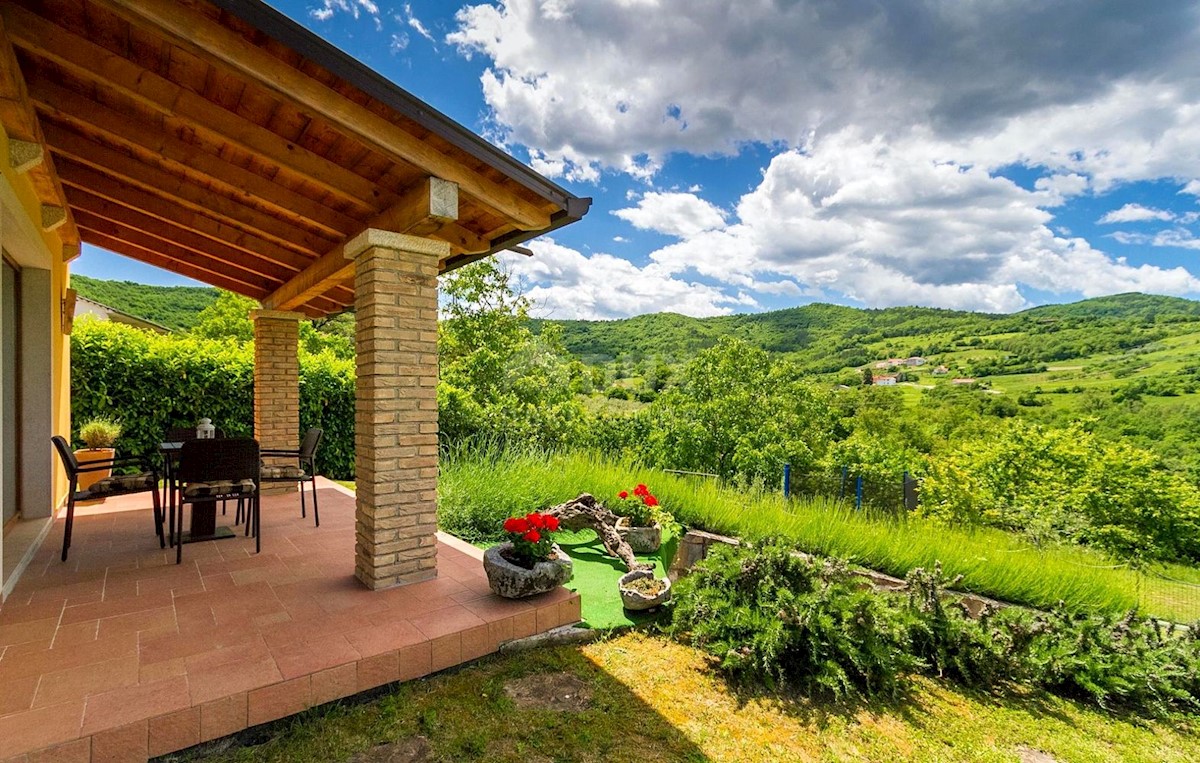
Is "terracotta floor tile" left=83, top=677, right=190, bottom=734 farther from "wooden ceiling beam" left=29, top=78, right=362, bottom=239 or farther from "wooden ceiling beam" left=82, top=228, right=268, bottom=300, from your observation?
"wooden ceiling beam" left=82, top=228, right=268, bottom=300

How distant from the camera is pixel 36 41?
2.49m

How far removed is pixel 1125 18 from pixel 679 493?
305 inches

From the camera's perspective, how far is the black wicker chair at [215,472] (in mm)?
3875

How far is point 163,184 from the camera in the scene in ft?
12.7

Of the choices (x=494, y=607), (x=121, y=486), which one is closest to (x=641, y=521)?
(x=494, y=607)

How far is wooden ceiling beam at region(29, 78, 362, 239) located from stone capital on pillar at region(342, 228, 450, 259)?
1.48 feet

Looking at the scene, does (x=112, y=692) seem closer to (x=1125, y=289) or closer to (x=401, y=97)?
(x=401, y=97)

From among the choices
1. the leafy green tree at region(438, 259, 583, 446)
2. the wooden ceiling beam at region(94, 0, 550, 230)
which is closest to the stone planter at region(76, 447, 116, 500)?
the wooden ceiling beam at region(94, 0, 550, 230)

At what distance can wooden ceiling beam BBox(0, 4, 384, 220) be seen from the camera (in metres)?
2.50

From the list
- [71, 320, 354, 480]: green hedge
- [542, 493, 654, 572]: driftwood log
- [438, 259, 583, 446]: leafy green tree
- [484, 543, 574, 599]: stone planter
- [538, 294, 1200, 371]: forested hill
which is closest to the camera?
[484, 543, 574, 599]: stone planter

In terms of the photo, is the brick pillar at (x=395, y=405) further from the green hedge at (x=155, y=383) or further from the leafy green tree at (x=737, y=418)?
the leafy green tree at (x=737, y=418)

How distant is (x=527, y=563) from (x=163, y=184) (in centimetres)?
383

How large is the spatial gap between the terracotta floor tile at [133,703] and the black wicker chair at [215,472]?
177 centimetres

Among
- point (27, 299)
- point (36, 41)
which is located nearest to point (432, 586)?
point (36, 41)
